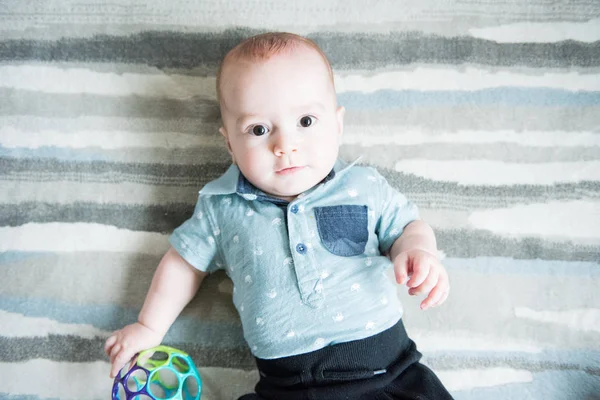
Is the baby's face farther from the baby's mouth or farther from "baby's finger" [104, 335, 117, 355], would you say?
"baby's finger" [104, 335, 117, 355]

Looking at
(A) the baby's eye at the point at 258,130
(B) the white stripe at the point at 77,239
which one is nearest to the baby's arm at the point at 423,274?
(A) the baby's eye at the point at 258,130

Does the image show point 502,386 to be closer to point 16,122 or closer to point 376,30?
point 376,30

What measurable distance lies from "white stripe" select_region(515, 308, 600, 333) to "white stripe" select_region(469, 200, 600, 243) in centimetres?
16

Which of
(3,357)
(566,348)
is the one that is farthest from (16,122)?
(566,348)

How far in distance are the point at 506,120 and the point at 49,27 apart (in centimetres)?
110

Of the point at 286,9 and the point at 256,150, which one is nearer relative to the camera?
the point at 256,150

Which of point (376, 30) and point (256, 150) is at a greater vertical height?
point (376, 30)

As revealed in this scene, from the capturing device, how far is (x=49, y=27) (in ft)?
3.99

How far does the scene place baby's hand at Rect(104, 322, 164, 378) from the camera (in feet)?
3.44

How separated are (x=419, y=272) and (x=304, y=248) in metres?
0.22

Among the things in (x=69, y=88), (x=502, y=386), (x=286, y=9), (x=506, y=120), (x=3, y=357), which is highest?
(x=286, y=9)

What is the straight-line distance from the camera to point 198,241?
3.52 ft

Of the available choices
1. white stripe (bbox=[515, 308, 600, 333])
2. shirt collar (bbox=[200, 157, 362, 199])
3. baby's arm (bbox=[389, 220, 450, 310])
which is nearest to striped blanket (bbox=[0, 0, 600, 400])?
white stripe (bbox=[515, 308, 600, 333])


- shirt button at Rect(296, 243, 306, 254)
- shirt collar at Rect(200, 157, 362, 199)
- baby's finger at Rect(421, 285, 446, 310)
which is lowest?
baby's finger at Rect(421, 285, 446, 310)
